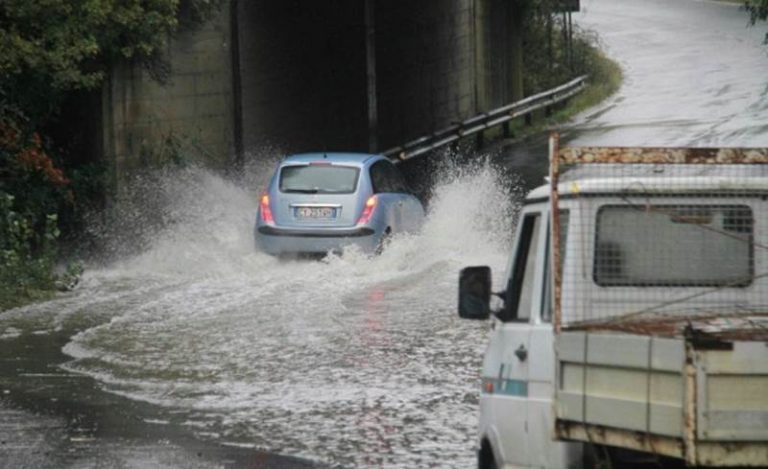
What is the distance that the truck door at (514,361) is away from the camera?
7.94 m

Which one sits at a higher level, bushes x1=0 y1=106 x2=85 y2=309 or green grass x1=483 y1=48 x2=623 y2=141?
green grass x1=483 y1=48 x2=623 y2=141

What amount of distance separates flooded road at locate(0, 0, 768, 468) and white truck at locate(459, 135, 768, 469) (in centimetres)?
300

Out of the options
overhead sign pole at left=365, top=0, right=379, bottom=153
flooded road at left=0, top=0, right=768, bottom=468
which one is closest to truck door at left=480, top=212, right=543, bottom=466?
flooded road at left=0, top=0, right=768, bottom=468

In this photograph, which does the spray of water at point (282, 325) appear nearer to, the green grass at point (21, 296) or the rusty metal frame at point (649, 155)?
the green grass at point (21, 296)

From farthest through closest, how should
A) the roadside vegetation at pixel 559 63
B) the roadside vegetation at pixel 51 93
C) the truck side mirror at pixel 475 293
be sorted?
the roadside vegetation at pixel 559 63 → the roadside vegetation at pixel 51 93 → the truck side mirror at pixel 475 293

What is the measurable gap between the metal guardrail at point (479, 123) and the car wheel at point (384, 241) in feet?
27.1

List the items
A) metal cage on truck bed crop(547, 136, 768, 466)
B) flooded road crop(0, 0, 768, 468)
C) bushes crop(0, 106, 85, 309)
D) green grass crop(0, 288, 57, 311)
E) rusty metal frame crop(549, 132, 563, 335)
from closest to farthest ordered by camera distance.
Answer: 1. metal cage on truck bed crop(547, 136, 768, 466)
2. rusty metal frame crop(549, 132, 563, 335)
3. flooded road crop(0, 0, 768, 468)
4. green grass crop(0, 288, 57, 311)
5. bushes crop(0, 106, 85, 309)

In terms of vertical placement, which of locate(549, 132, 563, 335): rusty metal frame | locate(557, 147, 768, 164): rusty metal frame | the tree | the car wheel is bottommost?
the car wheel

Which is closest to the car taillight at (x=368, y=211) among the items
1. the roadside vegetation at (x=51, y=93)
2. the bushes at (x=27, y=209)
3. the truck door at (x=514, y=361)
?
the roadside vegetation at (x=51, y=93)

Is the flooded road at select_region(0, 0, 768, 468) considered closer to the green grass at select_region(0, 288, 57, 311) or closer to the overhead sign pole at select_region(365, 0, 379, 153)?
the green grass at select_region(0, 288, 57, 311)

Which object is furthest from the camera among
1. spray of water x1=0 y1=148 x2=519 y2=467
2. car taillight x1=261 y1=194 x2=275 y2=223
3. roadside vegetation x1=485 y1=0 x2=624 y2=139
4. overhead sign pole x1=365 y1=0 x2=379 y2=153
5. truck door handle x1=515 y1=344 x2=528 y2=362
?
roadside vegetation x1=485 y1=0 x2=624 y2=139

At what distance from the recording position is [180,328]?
18.2 metres

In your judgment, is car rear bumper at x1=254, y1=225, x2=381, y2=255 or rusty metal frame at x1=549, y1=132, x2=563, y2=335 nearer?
rusty metal frame at x1=549, y1=132, x2=563, y2=335

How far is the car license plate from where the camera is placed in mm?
23203
